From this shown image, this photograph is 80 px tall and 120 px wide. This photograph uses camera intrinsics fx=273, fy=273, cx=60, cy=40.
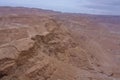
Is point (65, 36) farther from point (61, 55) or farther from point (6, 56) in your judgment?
point (6, 56)

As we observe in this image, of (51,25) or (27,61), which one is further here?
(51,25)

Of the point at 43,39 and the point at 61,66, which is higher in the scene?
the point at 43,39

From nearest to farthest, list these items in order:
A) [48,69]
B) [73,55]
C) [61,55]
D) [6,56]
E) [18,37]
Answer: [6,56] < [48,69] < [18,37] < [61,55] < [73,55]

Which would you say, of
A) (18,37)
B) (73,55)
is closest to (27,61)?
(18,37)

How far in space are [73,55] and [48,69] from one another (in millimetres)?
4884

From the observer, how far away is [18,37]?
43.5 ft

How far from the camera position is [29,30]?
14.8 meters

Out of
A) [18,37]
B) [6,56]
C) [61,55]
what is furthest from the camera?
[61,55]

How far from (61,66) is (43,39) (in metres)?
2.16

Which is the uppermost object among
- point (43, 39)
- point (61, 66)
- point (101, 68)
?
point (43, 39)

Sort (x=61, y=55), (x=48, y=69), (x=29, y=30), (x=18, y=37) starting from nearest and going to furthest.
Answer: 1. (x=48, y=69)
2. (x=18, y=37)
3. (x=29, y=30)
4. (x=61, y=55)

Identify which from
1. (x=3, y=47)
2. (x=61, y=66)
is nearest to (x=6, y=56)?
(x=3, y=47)

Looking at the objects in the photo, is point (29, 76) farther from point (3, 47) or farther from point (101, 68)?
point (101, 68)

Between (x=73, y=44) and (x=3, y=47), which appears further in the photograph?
(x=73, y=44)
